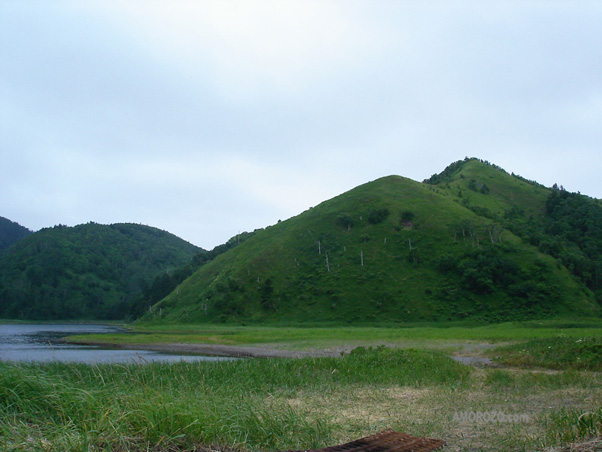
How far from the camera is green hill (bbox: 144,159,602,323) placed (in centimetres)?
8769

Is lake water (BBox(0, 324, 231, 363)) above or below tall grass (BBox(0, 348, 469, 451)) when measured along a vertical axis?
below

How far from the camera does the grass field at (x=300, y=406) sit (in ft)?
24.8

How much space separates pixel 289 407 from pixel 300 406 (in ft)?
12.0

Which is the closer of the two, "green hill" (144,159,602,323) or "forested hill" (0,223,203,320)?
"green hill" (144,159,602,323)

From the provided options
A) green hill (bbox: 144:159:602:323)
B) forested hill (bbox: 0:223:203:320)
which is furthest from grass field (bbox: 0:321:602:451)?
forested hill (bbox: 0:223:203:320)

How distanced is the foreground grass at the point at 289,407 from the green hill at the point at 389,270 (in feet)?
226

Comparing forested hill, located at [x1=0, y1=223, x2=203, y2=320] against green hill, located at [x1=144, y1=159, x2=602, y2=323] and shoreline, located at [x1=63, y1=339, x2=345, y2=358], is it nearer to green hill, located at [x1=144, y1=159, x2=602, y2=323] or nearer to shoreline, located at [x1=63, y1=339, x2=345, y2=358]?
green hill, located at [x1=144, y1=159, x2=602, y2=323]

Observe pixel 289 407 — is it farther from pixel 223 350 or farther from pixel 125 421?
pixel 223 350

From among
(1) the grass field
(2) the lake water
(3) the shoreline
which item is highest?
(1) the grass field

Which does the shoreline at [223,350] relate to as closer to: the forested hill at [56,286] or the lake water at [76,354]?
the lake water at [76,354]

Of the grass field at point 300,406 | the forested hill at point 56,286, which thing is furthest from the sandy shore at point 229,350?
the forested hill at point 56,286

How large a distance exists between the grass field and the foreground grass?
3 cm

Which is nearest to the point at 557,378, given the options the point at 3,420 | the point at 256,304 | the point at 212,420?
the point at 212,420

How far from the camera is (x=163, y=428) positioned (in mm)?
7660
